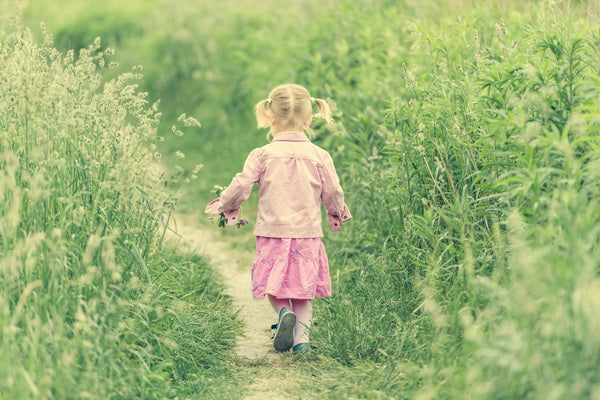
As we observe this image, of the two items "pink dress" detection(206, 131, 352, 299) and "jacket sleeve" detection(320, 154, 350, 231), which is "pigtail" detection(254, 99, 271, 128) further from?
"jacket sleeve" detection(320, 154, 350, 231)

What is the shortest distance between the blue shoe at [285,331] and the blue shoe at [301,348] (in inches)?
1.4

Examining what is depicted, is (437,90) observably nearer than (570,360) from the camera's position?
No

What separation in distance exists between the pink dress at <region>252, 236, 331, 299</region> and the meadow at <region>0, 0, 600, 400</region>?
31 cm

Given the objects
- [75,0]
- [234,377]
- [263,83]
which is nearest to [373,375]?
[234,377]

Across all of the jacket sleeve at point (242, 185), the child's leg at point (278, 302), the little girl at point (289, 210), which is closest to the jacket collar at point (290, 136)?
the little girl at point (289, 210)

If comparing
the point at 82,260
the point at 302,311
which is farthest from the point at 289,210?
the point at 82,260

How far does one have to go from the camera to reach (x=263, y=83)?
9500 millimetres

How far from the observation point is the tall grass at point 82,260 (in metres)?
3.49

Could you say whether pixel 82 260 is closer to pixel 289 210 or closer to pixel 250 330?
pixel 289 210

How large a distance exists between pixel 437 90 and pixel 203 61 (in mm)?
6998

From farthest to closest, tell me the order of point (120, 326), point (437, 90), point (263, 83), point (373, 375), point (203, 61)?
1. point (203, 61)
2. point (263, 83)
3. point (437, 90)
4. point (373, 375)
5. point (120, 326)

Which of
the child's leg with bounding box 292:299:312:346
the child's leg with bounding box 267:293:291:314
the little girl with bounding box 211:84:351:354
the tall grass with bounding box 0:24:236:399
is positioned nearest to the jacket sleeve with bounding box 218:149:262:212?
the little girl with bounding box 211:84:351:354

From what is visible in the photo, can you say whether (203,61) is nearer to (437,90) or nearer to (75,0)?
(75,0)

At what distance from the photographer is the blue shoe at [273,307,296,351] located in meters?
4.54
